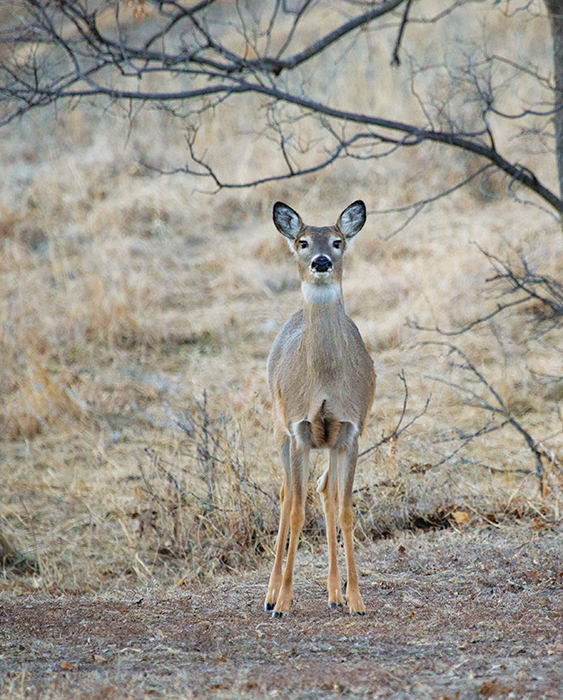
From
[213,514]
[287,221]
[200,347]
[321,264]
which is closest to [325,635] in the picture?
[321,264]

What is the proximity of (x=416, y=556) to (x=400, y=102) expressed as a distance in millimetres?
11716

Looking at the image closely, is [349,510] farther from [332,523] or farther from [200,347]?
[200,347]

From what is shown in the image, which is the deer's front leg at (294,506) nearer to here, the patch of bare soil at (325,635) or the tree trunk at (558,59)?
the patch of bare soil at (325,635)

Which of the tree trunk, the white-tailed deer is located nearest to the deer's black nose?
the white-tailed deer

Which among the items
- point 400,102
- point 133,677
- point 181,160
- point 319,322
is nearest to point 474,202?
point 400,102

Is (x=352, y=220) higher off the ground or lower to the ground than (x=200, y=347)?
lower

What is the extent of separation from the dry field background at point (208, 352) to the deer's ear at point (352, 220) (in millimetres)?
1981

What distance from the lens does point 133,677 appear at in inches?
152

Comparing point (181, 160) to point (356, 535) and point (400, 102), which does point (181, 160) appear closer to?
point (400, 102)

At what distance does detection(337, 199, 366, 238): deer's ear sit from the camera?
5.11 m

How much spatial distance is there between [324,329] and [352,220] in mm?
707

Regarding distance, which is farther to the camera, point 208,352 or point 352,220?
point 208,352

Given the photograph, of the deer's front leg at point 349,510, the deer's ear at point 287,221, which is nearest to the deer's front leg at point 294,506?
the deer's front leg at point 349,510

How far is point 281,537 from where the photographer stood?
500 cm
